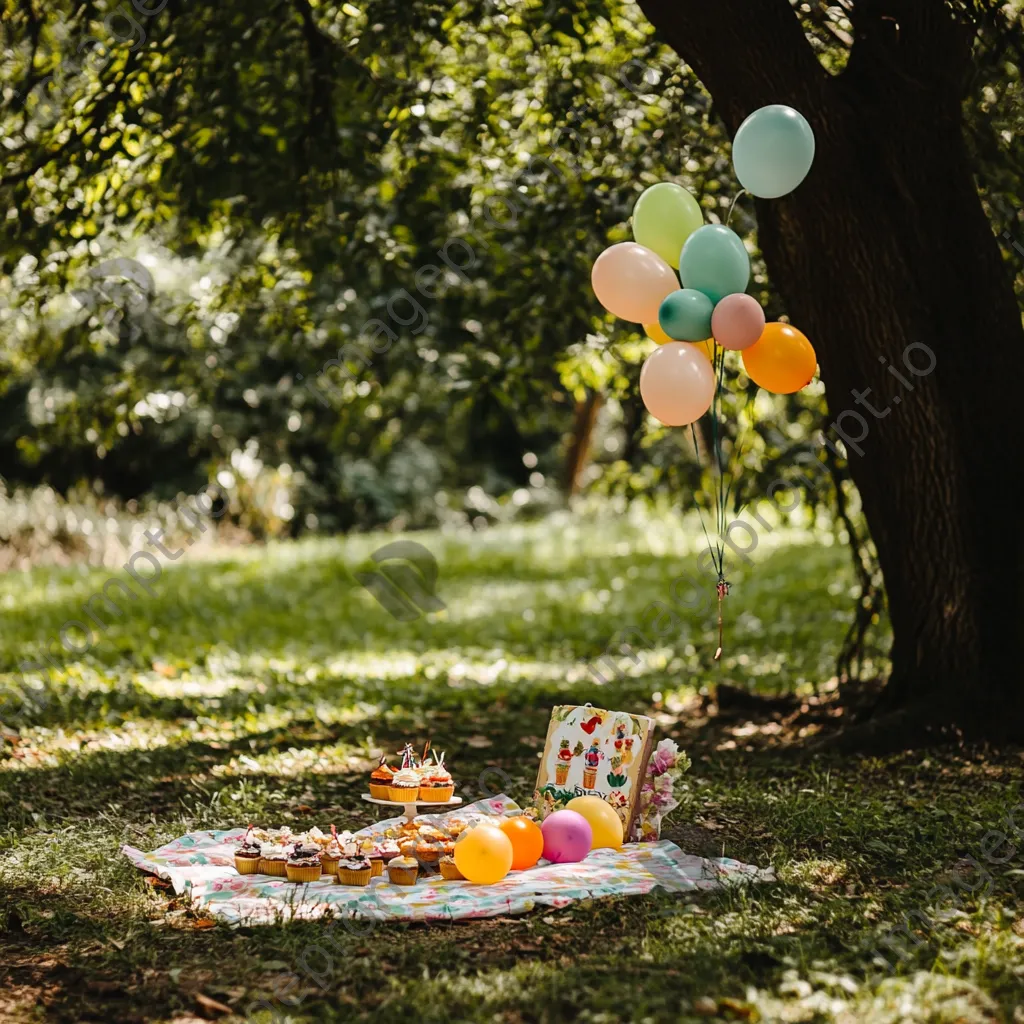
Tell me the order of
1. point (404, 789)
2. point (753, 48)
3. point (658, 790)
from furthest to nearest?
1. point (753, 48)
2. point (658, 790)
3. point (404, 789)

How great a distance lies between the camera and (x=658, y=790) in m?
4.64

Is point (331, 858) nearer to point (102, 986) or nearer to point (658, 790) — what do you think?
point (102, 986)

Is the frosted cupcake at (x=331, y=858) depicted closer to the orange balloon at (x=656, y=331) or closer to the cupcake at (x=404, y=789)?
the cupcake at (x=404, y=789)

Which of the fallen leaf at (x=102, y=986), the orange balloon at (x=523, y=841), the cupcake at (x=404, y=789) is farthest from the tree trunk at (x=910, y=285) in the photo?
the fallen leaf at (x=102, y=986)

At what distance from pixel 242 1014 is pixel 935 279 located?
13.7ft

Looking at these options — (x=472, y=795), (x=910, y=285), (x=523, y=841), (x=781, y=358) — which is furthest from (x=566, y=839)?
(x=910, y=285)

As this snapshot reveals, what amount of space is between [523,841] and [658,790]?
685 millimetres

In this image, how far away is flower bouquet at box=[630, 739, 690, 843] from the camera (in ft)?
15.1

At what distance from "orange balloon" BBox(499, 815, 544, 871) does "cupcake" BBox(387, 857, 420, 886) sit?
1.16ft

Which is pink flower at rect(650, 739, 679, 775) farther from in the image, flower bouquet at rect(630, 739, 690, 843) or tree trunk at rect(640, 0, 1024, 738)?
tree trunk at rect(640, 0, 1024, 738)

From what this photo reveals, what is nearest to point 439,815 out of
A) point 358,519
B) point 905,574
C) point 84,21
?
point 905,574

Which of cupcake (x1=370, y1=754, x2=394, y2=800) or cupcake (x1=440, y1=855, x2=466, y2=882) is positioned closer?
cupcake (x1=440, y1=855, x2=466, y2=882)

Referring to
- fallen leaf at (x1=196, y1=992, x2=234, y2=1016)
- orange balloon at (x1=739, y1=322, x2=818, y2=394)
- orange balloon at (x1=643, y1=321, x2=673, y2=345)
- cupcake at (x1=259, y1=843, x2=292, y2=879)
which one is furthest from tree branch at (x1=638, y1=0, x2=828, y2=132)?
fallen leaf at (x1=196, y1=992, x2=234, y2=1016)

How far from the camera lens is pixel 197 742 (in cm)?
633
